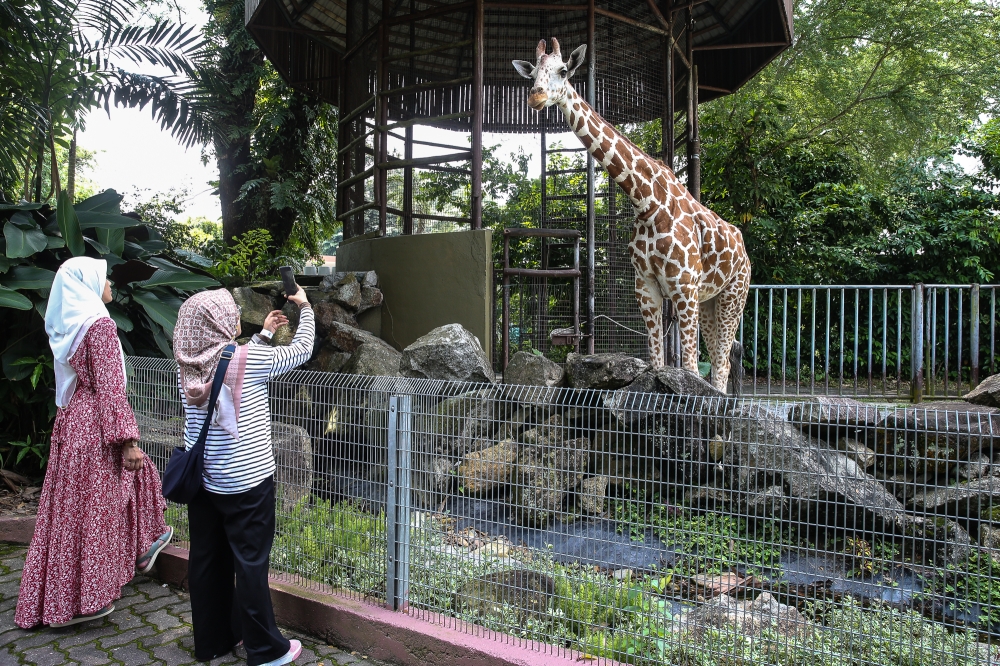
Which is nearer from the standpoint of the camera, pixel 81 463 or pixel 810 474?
pixel 810 474

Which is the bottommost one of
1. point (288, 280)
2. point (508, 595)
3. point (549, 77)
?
point (508, 595)

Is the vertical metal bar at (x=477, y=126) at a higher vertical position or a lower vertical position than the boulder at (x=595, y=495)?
higher

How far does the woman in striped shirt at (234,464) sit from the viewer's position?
128 inches

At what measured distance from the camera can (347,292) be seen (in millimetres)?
8234

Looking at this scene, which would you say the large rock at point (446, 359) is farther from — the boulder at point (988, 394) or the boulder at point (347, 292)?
the boulder at point (988, 394)

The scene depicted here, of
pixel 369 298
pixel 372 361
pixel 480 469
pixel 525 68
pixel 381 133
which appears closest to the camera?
pixel 480 469

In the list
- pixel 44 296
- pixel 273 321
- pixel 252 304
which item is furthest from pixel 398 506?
pixel 252 304

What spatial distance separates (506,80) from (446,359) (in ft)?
26.1

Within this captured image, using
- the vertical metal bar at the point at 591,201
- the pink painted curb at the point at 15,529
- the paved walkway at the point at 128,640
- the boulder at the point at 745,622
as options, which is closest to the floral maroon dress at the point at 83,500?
the paved walkway at the point at 128,640

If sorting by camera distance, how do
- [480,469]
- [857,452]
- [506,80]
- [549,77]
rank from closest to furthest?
1. [857,452]
2. [480,469]
3. [549,77]
4. [506,80]

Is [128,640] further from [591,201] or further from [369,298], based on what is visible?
[591,201]

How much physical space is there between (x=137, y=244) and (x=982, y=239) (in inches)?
472

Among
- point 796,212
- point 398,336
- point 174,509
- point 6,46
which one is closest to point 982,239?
point 796,212

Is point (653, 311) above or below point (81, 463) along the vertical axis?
above
